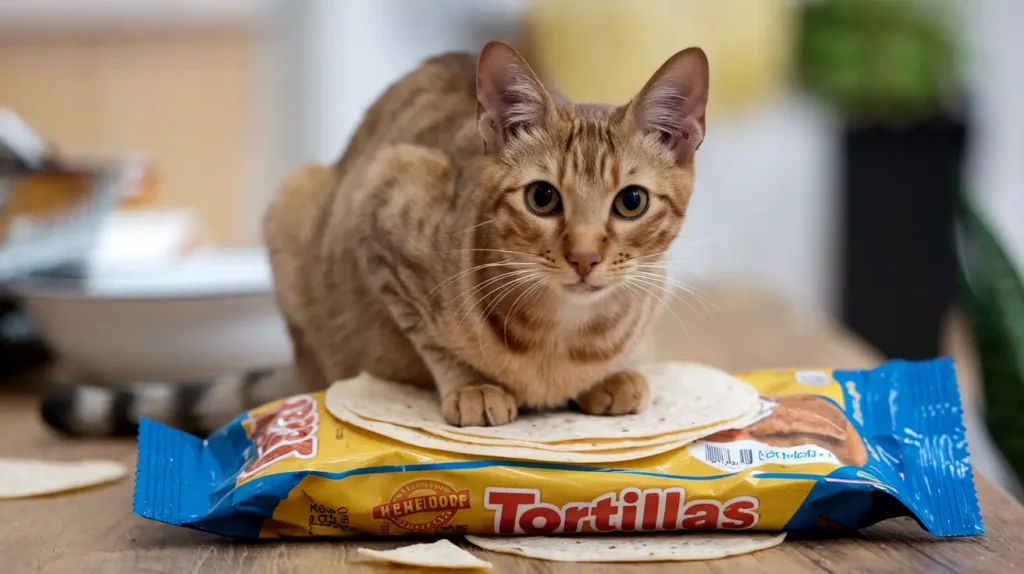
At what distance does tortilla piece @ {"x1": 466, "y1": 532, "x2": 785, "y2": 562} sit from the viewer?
859 millimetres

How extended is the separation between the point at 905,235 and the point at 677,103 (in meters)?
2.57

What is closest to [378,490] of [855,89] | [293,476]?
[293,476]

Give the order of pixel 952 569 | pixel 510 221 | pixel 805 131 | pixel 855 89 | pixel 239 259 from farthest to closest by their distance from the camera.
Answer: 1. pixel 805 131
2. pixel 855 89
3. pixel 239 259
4. pixel 510 221
5. pixel 952 569

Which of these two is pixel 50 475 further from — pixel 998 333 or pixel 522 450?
pixel 998 333

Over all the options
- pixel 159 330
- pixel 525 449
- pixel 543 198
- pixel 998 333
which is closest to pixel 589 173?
pixel 543 198

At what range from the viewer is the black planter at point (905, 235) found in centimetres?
324

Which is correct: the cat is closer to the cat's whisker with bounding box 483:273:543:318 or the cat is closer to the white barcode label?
the cat's whisker with bounding box 483:273:543:318

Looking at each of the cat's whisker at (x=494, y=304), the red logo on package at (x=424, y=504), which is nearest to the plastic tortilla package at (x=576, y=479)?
the red logo on package at (x=424, y=504)

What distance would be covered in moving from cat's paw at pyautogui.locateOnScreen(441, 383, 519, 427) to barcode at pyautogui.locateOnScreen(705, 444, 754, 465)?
0.20 meters

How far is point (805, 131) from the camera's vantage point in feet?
11.5

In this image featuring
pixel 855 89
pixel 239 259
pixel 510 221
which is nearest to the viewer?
pixel 510 221

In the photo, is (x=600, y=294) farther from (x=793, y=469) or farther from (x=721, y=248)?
(x=721, y=248)

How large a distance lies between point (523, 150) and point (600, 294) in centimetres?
16

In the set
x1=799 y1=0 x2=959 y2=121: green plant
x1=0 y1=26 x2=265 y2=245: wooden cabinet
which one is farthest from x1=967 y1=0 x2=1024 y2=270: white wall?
x1=0 y1=26 x2=265 y2=245: wooden cabinet
